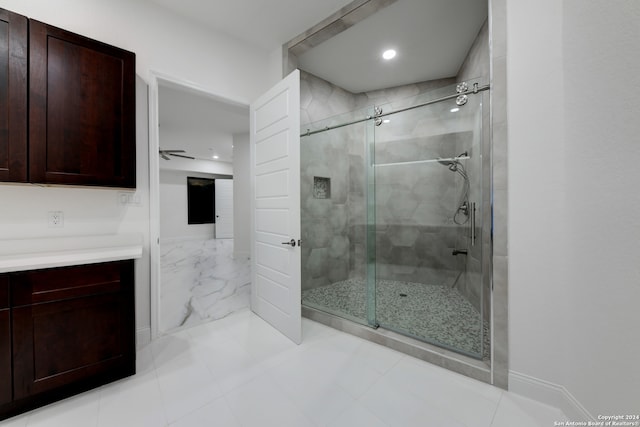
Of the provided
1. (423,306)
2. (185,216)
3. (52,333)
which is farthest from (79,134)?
(185,216)

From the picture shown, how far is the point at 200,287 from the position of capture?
11.4ft

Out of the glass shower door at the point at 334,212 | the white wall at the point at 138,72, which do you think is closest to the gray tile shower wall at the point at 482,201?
the glass shower door at the point at 334,212

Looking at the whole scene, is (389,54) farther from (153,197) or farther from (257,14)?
(153,197)

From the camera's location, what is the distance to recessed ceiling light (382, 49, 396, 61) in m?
2.78

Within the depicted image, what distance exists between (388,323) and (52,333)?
2331 millimetres

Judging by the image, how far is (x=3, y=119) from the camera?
4.45ft

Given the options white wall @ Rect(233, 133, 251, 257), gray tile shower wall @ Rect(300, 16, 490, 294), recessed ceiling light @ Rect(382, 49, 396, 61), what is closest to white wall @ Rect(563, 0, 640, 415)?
gray tile shower wall @ Rect(300, 16, 490, 294)

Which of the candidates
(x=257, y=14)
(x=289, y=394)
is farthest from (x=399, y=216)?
(x=257, y=14)

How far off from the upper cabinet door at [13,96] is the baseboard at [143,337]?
1367 mm

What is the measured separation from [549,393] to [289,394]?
150cm

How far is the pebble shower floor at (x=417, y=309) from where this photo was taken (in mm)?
Answer: 1947

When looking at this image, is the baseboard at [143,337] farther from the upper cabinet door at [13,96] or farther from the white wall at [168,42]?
the white wall at [168,42]

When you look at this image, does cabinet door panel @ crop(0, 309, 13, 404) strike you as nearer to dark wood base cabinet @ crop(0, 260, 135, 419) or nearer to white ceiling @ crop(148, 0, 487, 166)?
dark wood base cabinet @ crop(0, 260, 135, 419)

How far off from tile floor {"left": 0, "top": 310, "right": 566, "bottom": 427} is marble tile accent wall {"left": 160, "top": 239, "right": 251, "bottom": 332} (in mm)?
637
